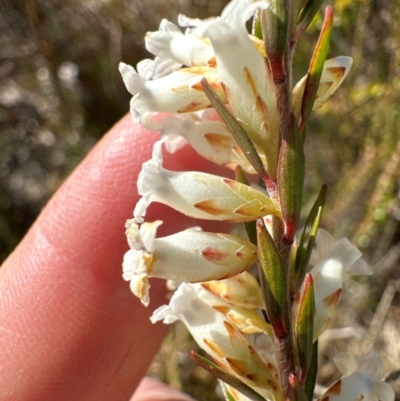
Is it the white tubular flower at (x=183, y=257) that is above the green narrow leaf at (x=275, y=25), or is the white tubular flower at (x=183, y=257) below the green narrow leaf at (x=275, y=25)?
below

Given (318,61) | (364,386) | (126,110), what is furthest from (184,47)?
(126,110)

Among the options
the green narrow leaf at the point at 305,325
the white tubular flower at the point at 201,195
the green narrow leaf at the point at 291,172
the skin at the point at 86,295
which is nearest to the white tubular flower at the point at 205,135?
the white tubular flower at the point at 201,195

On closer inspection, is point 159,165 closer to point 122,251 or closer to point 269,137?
point 269,137

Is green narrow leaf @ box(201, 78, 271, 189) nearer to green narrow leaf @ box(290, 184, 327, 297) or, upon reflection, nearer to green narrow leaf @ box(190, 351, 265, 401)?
green narrow leaf @ box(290, 184, 327, 297)

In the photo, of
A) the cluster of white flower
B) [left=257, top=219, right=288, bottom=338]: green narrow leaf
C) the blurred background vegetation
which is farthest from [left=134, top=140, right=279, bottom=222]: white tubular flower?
the blurred background vegetation

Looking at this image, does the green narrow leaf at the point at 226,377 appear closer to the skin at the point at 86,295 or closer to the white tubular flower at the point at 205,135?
the white tubular flower at the point at 205,135

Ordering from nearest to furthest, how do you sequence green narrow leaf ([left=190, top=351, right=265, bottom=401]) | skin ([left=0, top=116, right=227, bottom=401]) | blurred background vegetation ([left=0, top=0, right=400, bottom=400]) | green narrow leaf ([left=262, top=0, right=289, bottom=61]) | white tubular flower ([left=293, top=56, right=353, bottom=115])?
green narrow leaf ([left=262, top=0, right=289, bottom=61])
green narrow leaf ([left=190, top=351, right=265, bottom=401])
white tubular flower ([left=293, top=56, right=353, bottom=115])
skin ([left=0, top=116, right=227, bottom=401])
blurred background vegetation ([left=0, top=0, right=400, bottom=400])
